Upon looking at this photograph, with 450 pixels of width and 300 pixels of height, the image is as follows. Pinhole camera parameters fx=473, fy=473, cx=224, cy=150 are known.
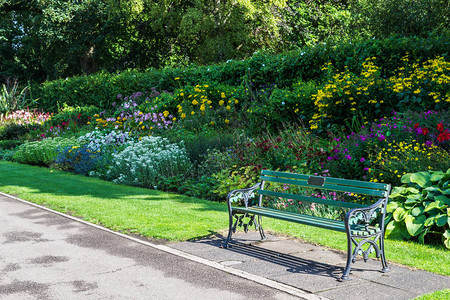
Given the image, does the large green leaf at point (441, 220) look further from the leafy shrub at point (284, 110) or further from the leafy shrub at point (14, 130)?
the leafy shrub at point (14, 130)

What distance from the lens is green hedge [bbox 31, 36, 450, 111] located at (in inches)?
458

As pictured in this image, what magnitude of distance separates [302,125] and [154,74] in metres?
9.69

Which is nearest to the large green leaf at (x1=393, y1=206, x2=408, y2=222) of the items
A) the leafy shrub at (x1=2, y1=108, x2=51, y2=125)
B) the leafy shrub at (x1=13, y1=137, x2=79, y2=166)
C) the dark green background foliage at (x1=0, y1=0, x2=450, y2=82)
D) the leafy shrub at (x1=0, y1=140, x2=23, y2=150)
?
the leafy shrub at (x1=13, y1=137, x2=79, y2=166)

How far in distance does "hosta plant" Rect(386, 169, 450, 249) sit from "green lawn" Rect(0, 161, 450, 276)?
0.64 feet

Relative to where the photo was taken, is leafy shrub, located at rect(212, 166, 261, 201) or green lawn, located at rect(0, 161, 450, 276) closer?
green lawn, located at rect(0, 161, 450, 276)

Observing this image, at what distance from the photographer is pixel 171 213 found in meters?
7.94

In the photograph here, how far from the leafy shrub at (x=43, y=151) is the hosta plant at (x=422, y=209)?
1090 centimetres

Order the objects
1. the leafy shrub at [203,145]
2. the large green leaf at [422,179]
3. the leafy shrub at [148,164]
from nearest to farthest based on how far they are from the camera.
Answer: the large green leaf at [422,179] < the leafy shrub at [148,164] < the leafy shrub at [203,145]

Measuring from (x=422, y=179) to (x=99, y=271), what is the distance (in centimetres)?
434

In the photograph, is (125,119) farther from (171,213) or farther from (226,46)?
(226,46)

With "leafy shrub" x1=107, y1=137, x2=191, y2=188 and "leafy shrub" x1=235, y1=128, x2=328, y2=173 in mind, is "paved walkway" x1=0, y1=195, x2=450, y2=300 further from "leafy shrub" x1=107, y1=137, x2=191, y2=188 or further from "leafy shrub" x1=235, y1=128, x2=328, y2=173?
"leafy shrub" x1=107, y1=137, x2=191, y2=188

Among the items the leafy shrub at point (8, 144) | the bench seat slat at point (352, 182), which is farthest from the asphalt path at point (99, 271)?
the leafy shrub at point (8, 144)

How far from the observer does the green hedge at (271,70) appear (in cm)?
1163

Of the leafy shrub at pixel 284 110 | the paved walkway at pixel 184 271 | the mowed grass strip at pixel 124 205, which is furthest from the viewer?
the leafy shrub at pixel 284 110
